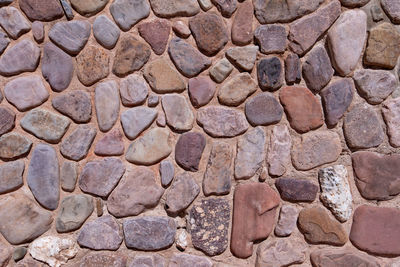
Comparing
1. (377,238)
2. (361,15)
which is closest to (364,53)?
(361,15)

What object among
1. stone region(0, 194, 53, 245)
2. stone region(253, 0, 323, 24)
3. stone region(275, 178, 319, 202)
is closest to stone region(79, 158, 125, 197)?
stone region(0, 194, 53, 245)

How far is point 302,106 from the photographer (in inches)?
44.7

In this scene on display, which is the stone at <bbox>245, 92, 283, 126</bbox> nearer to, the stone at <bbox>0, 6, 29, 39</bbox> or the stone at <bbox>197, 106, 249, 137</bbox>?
the stone at <bbox>197, 106, 249, 137</bbox>

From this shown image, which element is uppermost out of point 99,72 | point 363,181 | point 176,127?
point 99,72

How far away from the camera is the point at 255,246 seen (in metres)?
1.15

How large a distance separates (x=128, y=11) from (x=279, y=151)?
21.6 inches

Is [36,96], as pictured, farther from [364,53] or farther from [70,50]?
[364,53]

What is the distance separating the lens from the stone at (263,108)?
3.74 feet

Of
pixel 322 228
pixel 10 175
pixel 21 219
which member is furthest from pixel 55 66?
pixel 322 228

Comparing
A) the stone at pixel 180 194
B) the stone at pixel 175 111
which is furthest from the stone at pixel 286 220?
the stone at pixel 175 111

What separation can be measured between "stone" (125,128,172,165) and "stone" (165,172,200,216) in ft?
0.27

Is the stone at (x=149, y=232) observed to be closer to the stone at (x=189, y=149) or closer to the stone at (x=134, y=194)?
the stone at (x=134, y=194)

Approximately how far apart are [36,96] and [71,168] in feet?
0.69

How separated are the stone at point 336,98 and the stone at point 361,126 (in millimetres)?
26
